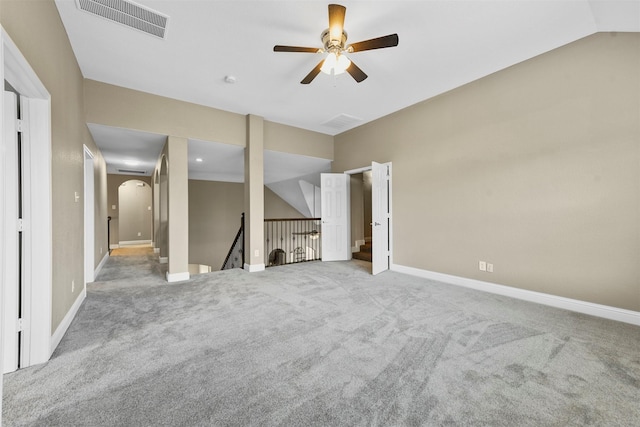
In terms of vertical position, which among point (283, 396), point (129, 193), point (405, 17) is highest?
point (405, 17)

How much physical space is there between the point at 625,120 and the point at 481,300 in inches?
95.6

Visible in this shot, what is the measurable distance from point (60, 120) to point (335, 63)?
2.78m

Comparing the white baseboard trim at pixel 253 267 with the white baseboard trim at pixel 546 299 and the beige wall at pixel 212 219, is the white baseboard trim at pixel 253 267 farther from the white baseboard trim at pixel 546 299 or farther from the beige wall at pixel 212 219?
the beige wall at pixel 212 219

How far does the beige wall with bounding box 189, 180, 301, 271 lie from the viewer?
9.43 meters

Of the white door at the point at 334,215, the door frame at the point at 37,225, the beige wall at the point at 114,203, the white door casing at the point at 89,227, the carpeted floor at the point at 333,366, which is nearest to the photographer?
the carpeted floor at the point at 333,366

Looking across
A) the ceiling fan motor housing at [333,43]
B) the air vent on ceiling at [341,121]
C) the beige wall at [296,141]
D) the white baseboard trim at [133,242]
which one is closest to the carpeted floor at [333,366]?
the ceiling fan motor housing at [333,43]

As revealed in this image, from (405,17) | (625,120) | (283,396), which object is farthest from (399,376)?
(625,120)

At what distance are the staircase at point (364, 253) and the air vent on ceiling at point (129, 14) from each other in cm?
527

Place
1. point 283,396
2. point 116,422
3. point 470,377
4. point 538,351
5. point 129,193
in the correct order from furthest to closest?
point 129,193
point 538,351
point 470,377
point 283,396
point 116,422

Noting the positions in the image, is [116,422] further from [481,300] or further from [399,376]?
[481,300]

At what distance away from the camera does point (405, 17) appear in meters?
2.58

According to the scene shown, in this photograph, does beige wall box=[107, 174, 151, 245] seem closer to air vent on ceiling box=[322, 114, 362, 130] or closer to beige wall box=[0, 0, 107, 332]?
beige wall box=[0, 0, 107, 332]

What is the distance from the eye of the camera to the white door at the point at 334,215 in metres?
6.13

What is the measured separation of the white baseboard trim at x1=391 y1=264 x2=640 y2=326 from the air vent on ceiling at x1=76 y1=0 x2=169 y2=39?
4.93 meters
